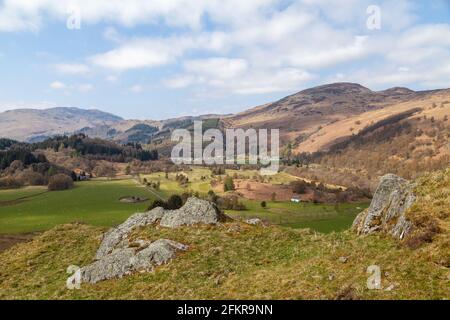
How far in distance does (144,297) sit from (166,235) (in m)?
11.6

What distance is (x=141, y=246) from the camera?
31.0 meters

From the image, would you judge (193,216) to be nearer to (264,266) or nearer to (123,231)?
(123,231)

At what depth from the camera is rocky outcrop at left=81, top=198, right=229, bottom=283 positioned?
88.8 feet

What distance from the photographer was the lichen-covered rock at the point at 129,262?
2675cm

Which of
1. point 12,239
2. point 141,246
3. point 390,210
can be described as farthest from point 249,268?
point 12,239

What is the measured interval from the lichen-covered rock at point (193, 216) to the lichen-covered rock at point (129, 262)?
23.6 feet

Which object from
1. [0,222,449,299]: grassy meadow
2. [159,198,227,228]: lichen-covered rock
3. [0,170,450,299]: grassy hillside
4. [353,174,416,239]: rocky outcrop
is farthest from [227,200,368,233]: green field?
[0,170,450,299]: grassy hillside

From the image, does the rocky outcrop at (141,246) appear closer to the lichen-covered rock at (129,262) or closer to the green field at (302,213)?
the lichen-covered rock at (129,262)

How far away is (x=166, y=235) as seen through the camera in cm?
3366

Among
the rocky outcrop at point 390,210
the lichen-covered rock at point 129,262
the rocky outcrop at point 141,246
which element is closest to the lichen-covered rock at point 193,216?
the rocky outcrop at point 141,246

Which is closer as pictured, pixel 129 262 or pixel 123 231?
pixel 129 262

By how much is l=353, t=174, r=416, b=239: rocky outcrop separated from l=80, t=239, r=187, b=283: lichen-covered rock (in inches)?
592

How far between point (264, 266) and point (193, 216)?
13.0 meters
